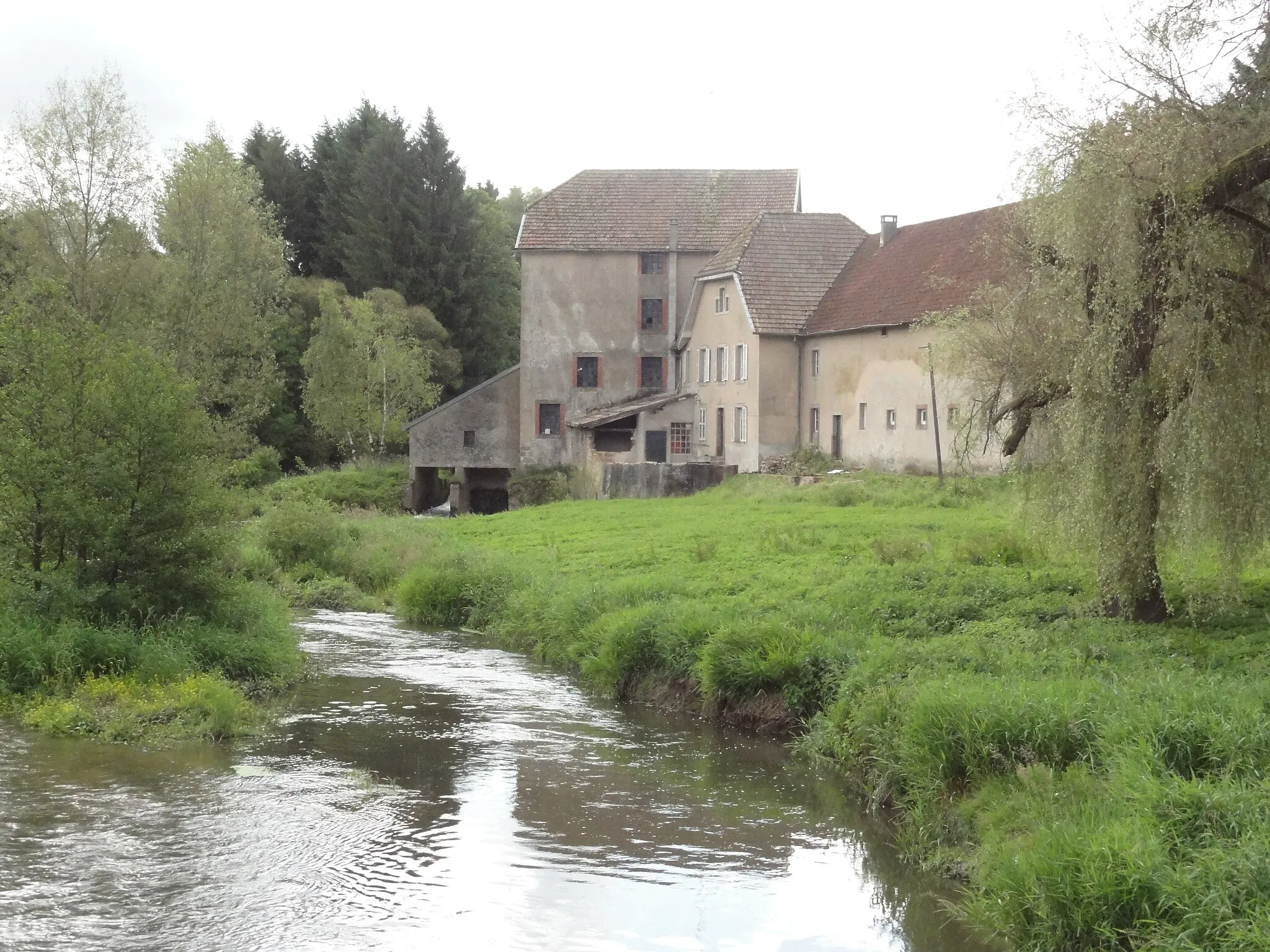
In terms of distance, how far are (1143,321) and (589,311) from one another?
1481 inches

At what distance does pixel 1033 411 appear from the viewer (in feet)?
51.9

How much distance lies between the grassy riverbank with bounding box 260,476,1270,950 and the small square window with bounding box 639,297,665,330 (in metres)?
22.2

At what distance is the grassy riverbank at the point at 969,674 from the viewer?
313 inches

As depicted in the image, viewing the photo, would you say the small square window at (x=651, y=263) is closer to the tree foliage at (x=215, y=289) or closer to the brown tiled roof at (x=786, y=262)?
the brown tiled roof at (x=786, y=262)

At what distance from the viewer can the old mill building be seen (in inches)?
1597

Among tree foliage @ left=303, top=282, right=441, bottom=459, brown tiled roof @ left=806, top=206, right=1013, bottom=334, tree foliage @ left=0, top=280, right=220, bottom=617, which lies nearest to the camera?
tree foliage @ left=0, top=280, right=220, bottom=617

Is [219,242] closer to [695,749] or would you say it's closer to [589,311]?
[589,311]

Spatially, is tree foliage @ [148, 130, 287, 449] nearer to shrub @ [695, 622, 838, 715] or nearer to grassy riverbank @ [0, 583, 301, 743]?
grassy riverbank @ [0, 583, 301, 743]

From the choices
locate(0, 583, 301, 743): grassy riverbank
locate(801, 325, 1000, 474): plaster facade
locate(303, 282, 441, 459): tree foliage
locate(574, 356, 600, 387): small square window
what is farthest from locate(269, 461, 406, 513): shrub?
locate(0, 583, 301, 743): grassy riverbank

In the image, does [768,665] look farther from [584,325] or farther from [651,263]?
[651,263]

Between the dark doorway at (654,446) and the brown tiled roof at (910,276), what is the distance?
22.6ft

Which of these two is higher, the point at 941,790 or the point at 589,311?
the point at 589,311

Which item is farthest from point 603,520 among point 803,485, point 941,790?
point 941,790

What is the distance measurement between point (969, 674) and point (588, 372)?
38229mm
